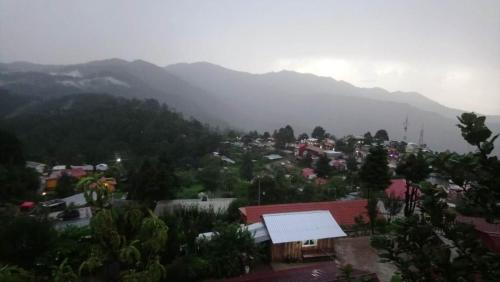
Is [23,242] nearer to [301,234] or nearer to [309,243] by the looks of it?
[301,234]

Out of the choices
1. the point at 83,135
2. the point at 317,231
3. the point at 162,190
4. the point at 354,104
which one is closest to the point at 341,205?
the point at 317,231

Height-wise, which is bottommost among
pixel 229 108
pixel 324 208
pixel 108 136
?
pixel 324 208

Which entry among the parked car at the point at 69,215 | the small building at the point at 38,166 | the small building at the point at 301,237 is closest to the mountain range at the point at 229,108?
the small building at the point at 38,166

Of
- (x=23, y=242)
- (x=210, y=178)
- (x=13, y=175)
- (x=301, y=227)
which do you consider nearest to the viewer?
(x=23, y=242)

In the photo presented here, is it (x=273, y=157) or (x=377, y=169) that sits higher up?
(x=377, y=169)

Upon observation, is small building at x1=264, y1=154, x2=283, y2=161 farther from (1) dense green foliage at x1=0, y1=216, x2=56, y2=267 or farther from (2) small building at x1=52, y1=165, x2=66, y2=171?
(1) dense green foliage at x1=0, y1=216, x2=56, y2=267

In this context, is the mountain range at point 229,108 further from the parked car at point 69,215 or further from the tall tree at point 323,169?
the parked car at point 69,215

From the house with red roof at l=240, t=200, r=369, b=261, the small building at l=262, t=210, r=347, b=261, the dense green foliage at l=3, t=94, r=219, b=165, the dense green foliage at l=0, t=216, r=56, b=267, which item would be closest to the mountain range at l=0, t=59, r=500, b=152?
the dense green foliage at l=3, t=94, r=219, b=165

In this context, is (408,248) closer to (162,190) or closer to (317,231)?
(317,231)

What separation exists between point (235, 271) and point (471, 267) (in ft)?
30.7

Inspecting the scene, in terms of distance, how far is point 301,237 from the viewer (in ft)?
38.4

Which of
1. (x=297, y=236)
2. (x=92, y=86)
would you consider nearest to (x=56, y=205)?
(x=297, y=236)

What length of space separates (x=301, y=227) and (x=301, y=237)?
1.95 ft

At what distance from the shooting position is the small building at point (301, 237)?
11.8 meters
